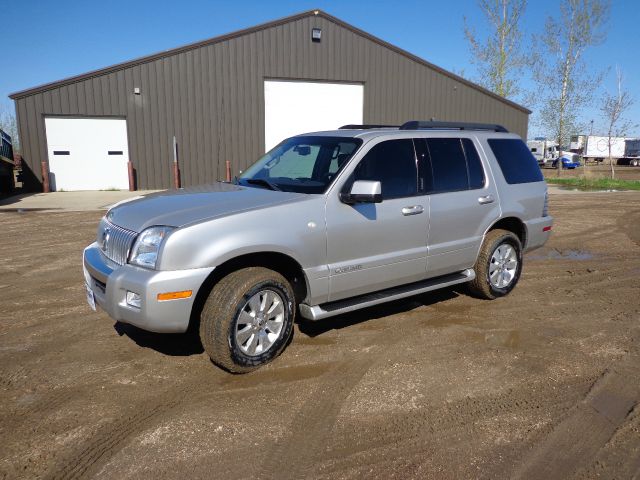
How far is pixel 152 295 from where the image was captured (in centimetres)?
339

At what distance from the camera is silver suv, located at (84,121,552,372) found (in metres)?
3.54

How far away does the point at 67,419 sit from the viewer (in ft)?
10.5

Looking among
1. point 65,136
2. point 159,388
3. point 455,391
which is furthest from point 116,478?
point 65,136

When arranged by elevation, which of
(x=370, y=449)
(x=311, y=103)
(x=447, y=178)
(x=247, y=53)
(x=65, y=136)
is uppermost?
(x=247, y=53)

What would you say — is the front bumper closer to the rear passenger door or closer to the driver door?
the driver door

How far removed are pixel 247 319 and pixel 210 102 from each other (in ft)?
55.7

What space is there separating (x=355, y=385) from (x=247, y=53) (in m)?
18.0

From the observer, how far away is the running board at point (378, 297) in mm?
4129

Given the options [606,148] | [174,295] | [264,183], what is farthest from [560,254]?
[606,148]

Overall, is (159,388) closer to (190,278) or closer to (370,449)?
(190,278)

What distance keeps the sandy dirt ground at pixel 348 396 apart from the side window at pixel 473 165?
1.33 metres

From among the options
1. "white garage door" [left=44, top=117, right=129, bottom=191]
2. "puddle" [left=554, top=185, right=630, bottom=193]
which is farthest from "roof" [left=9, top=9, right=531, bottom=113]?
"puddle" [left=554, top=185, right=630, bottom=193]

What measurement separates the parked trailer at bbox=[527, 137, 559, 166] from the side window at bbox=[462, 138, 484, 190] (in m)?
41.2

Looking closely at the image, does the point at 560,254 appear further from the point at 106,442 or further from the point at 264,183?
the point at 106,442
